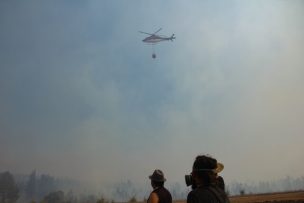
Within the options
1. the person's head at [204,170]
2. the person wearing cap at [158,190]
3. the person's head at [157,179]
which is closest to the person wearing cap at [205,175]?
the person's head at [204,170]

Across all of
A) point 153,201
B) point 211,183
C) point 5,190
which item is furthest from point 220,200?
point 5,190

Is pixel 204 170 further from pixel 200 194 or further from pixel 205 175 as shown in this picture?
pixel 200 194

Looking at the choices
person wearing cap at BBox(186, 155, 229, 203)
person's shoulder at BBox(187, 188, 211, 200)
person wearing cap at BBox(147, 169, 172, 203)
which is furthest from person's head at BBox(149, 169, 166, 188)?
person's shoulder at BBox(187, 188, 211, 200)

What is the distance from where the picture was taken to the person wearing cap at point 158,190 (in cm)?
711

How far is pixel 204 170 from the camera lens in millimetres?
4961

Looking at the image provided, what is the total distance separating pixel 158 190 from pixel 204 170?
8.05 ft

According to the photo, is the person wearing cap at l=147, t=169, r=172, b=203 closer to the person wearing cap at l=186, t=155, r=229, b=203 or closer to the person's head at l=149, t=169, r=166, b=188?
the person's head at l=149, t=169, r=166, b=188

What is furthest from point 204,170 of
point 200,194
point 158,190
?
point 158,190

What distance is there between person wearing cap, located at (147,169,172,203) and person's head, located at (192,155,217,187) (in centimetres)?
225

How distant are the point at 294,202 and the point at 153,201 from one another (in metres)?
26.5

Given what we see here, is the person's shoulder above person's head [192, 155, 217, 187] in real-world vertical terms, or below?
below

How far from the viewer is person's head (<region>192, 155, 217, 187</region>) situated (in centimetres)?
496

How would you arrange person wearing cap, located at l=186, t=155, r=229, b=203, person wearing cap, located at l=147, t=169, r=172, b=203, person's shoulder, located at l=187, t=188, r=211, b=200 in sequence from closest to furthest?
person's shoulder, located at l=187, t=188, r=211, b=200, person wearing cap, located at l=186, t=155, r=229, b=203, person wearing cap, located at l=147, t=169, r=172, b=203

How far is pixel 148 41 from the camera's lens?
57.8 meters
